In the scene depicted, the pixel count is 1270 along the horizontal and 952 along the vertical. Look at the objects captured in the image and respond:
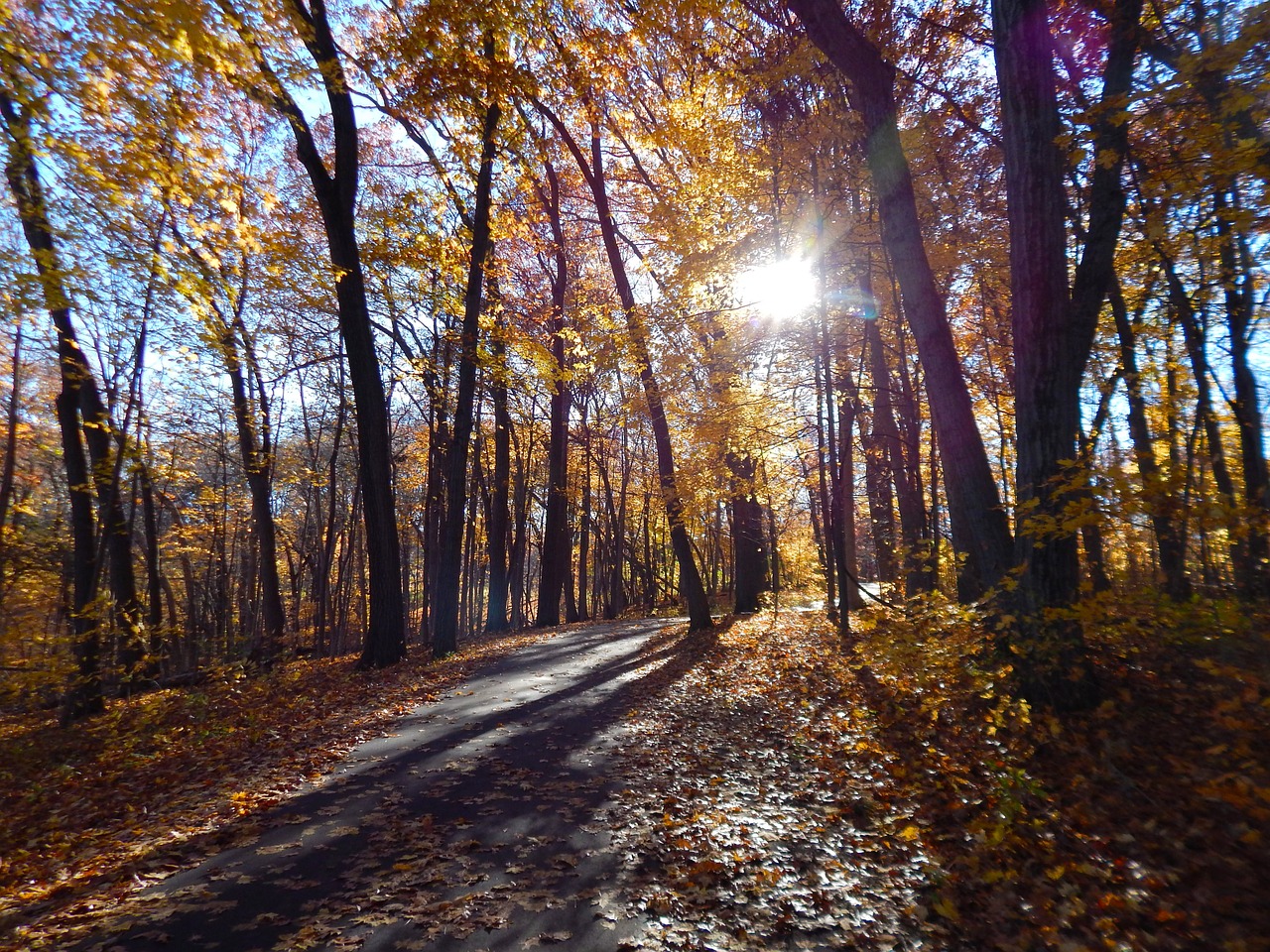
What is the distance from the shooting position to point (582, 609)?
90.4 feet

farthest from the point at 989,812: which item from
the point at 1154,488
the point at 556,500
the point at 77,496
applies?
the point at 556,500

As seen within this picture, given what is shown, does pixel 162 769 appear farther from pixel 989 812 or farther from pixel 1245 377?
pixel 1245 377

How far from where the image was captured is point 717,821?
4668 mm

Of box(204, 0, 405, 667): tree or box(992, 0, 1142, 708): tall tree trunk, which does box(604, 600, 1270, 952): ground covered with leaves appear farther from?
box(204, 0, 405, 667): tree

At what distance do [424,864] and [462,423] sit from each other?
9.66 meters

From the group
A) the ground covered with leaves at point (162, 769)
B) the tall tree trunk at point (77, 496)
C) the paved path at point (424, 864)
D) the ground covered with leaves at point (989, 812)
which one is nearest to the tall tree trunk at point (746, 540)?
the ground covered with leaves at point (162, 769)

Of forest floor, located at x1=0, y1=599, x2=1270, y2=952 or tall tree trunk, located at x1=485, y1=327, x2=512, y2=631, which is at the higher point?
tall tree trunk, located at x1=485, y1=327, x2=512, y2=631

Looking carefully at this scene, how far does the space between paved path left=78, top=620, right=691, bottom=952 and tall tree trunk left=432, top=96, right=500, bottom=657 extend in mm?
5784

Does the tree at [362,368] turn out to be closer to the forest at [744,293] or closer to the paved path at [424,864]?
the forest at [744,293]

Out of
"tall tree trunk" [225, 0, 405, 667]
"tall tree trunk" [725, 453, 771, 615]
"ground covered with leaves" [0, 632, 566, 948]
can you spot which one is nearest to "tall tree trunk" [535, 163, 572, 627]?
"tall tree trunk" [725, 453, 771, 615]

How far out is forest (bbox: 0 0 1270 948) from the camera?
5.13m

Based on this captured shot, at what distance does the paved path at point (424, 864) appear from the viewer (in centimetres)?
319

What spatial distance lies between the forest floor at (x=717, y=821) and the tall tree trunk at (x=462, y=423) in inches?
193

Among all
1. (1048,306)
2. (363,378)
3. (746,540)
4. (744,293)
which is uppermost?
(744,293)
